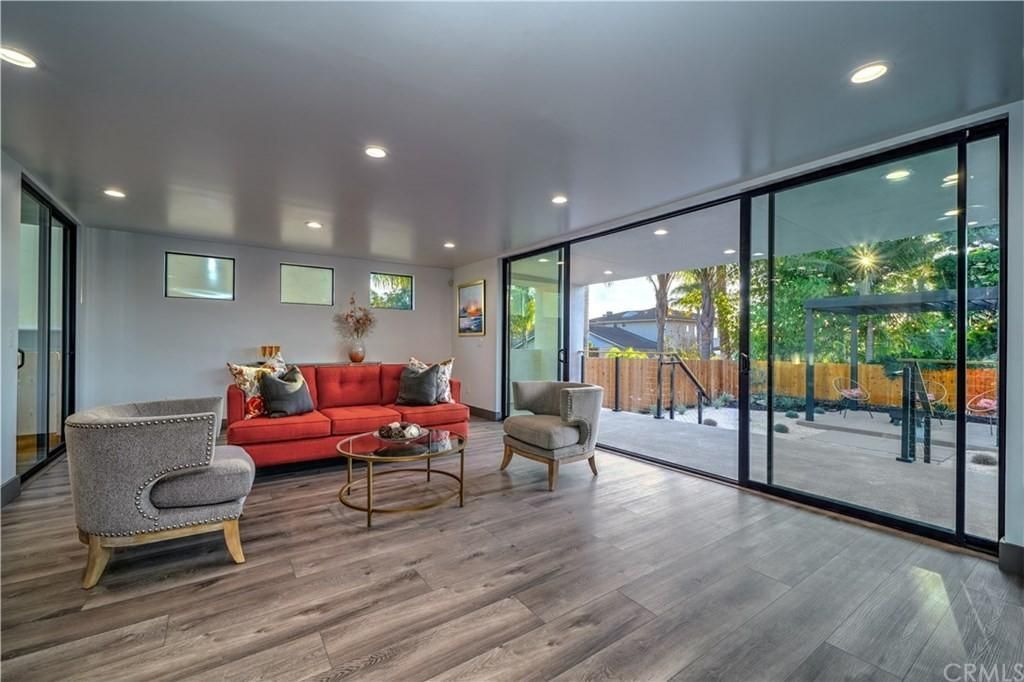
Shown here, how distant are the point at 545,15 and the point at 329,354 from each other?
5.75 metres

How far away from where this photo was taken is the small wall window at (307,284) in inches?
243

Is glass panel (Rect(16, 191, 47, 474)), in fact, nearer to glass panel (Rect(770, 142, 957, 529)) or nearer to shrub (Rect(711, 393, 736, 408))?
glass panel (Rect(770, 142, 957, 529))

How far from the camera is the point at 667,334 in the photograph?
9.78m

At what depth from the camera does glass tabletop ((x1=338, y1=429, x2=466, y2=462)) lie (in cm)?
283

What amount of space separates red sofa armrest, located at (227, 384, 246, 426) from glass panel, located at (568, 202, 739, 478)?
3.62m

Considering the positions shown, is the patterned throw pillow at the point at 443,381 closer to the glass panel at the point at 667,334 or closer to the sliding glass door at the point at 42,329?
the glass panel at the point at 667,334

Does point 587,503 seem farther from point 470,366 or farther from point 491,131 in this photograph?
point 470,366

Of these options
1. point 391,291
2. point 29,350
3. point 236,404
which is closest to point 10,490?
point 29,350

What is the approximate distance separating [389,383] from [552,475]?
2287 mm

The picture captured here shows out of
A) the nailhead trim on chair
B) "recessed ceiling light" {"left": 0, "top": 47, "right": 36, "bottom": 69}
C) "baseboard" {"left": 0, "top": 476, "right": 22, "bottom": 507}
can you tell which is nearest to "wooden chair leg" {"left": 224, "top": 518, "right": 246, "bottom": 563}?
the nailhead trim on chair

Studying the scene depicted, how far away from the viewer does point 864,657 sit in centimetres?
164

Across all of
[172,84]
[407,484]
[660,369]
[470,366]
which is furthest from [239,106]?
[660,369]

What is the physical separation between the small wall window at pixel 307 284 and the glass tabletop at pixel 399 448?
3775 millimetres

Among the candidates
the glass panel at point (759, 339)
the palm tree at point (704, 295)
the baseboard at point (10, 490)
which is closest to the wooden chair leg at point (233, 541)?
the baseboard at point (10, 490)
